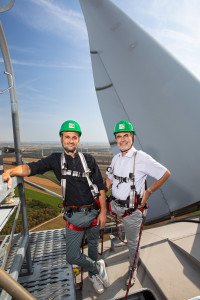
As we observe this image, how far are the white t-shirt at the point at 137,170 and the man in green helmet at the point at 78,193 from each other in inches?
12.7

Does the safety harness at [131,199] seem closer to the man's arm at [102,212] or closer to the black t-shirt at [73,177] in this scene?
the man's arm at [102,212]

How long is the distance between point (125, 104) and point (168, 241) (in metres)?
3.52

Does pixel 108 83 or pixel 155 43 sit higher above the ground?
pixel 155 43

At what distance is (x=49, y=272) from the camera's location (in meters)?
2.40

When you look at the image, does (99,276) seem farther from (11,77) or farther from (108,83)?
(108,83)

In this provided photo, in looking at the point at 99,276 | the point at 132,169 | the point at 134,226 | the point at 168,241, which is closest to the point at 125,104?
the point at 132,169

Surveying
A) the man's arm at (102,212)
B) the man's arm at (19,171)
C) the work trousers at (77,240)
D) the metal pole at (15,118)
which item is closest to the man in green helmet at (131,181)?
the man's arm at (102,212)

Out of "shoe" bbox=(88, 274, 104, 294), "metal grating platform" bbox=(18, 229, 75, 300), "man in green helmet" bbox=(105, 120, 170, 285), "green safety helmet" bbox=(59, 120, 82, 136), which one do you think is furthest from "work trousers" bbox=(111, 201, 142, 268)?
"green safety helmet" bbox=(59, 120, 82, 136)

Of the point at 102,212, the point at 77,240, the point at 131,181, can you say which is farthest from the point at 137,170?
the point at 77,240

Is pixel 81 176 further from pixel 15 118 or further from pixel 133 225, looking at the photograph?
pixel 15 118

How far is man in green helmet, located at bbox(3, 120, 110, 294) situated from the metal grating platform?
1.13ft

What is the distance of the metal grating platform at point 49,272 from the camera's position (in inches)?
80.1

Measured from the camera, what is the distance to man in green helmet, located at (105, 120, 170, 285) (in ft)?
7.59

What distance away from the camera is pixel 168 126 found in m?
3.57
